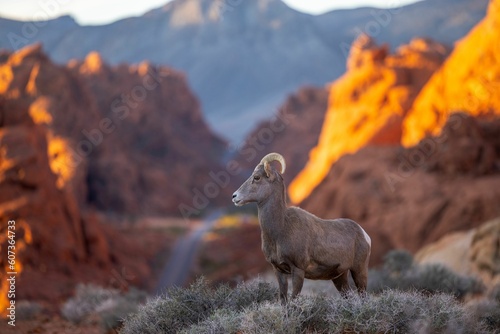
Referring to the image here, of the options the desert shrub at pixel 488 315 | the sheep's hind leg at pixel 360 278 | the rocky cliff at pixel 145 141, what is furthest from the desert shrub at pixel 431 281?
the rocky cliff at pixel 145 141

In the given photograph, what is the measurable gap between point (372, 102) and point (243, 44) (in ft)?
423

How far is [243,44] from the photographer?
6836 inches

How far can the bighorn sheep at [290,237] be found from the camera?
7.09 meters

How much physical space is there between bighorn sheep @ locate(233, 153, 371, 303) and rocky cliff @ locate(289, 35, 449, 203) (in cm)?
3712

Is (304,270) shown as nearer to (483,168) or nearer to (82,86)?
(483,168)

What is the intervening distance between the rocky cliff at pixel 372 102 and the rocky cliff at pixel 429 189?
45.5ft

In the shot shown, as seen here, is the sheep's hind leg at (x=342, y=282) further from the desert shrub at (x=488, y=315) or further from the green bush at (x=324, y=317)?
the desert shrub at (x=488, y=315)

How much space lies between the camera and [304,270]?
7.17 meters

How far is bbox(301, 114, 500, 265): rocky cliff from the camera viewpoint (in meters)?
23.7

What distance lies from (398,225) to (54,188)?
16.2 m

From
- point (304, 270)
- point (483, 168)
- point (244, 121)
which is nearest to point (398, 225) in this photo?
point (483, 168)

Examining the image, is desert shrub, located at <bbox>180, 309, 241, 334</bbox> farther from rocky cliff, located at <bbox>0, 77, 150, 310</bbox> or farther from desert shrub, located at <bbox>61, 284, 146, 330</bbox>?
rocky cliff, located at <bbox>0, 77, 150, 310</bbox>

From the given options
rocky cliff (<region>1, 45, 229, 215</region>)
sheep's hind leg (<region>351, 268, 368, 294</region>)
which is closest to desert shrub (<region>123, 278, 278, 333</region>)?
sheep's hind leg (<region>351, 268, 368, 294</region>)

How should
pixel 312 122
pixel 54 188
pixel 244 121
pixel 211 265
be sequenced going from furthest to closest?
pixel 244 121 < pixel 312 122 < pixel 211 265 < pixel 54 188
